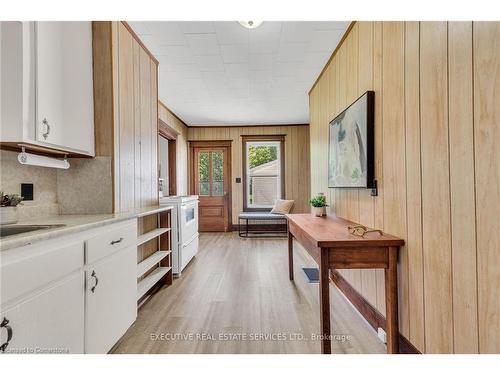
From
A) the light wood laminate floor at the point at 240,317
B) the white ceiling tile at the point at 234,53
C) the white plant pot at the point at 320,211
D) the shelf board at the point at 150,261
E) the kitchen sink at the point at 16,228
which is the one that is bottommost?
the light wood laminate floor at the point at 240,317

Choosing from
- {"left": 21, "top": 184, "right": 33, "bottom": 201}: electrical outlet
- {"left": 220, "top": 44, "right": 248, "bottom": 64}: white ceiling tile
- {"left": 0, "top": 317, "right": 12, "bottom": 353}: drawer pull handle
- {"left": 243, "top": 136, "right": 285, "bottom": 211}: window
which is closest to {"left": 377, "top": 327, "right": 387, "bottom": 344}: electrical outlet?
{"left": 0, "top": 317, "right": 12, "bottom": 353}: drawer pull handle

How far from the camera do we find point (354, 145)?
7.36 feet

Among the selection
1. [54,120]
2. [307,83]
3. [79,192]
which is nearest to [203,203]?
[307,83]

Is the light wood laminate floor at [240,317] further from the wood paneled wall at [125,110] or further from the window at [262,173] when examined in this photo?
the window at [262,173]

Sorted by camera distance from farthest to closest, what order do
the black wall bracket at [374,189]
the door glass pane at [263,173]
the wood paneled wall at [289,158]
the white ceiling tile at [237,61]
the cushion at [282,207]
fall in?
the door glass pane at [263,173], the wood paneled wall at [289,158], the cushion at [282,207], the white ceiling tile at [237,61], the black wall bracket at [374,189]

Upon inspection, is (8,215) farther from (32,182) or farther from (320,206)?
(320,206)

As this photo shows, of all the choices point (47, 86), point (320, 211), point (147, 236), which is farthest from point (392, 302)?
point (47, 86)

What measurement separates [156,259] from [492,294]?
2.50 meters

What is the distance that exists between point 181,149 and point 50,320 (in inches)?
204

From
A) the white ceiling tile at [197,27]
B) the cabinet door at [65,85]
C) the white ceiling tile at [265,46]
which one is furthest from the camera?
the white ceiling tile at [265,46]

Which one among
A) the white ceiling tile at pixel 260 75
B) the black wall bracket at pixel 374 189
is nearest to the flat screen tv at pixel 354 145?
the black wall bracket at pixel 374 189

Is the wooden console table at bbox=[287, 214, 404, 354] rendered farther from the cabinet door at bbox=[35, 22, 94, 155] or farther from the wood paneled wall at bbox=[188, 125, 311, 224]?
the wood paneled wall at bbox=[188, 125, 311, 224]

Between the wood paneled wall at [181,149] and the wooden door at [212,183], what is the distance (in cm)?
26

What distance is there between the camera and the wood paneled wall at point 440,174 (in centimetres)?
102
